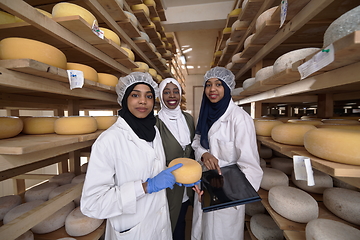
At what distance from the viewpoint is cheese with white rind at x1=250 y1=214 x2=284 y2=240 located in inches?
53.8

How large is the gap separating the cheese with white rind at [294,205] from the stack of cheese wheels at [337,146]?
0.55 metres

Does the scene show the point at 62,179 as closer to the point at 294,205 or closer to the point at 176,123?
the point at 176,123

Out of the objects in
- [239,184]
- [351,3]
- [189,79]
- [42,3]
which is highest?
[189,79]

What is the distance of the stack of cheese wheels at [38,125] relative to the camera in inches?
46.0

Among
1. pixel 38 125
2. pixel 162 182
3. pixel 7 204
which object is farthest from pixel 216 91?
pixel 7 204

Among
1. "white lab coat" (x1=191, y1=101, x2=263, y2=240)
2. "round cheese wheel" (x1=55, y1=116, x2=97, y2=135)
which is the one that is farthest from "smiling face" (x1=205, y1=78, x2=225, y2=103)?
"round cheese wheel" (x1=55, y1=116, x2=97, y2=135)

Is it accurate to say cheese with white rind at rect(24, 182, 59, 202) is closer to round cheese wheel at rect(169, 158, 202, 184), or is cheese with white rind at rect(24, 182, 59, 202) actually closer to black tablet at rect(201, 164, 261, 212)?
round cheese wheel at rect(169, 158, 202, 184)

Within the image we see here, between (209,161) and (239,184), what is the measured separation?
321 mm

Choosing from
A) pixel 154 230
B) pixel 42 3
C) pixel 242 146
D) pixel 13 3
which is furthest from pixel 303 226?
pixel 42 3

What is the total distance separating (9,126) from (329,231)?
6.33 ft

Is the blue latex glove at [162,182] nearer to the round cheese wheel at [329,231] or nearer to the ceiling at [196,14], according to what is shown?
the round cheese wheel at [329,231]

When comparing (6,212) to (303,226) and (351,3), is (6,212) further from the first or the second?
(351,3)

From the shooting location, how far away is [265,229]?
1.40 metres

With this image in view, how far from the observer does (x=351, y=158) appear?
64 centimetres
